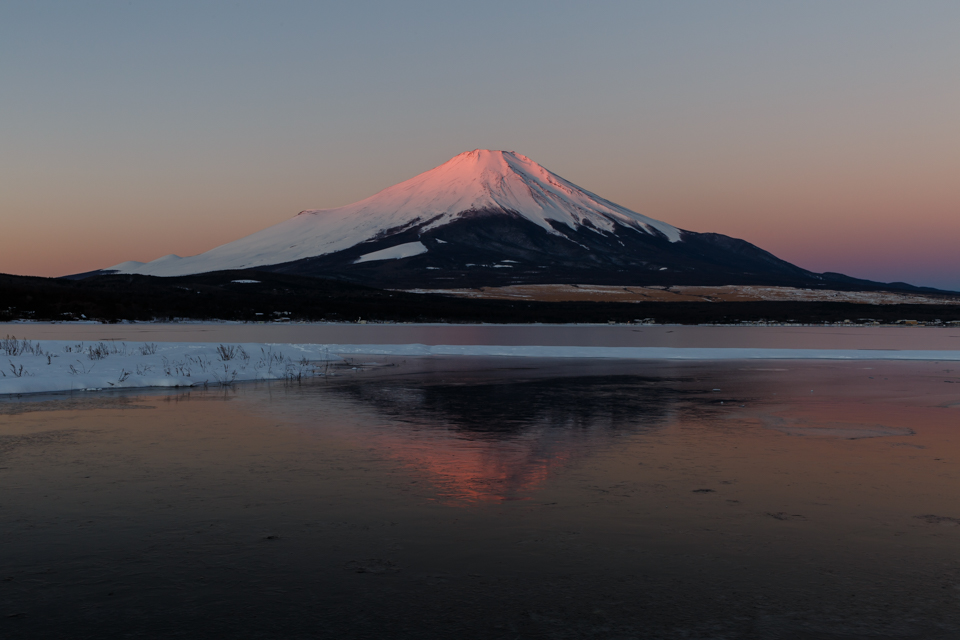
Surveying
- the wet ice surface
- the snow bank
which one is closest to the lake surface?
the snow bank

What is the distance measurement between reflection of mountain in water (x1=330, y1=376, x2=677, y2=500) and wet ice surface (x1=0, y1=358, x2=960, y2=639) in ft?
0.30

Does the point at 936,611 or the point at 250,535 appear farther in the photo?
the point at 250,535

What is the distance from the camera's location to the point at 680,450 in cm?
1345

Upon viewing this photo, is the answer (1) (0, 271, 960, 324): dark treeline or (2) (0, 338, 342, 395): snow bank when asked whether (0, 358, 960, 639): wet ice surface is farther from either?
(1) (0, 271, 960, 324): dark treeline

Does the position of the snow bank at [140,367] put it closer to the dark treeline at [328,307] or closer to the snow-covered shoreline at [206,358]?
the snow-covered shoreline at [206,358]

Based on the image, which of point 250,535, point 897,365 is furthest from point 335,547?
point 897,365

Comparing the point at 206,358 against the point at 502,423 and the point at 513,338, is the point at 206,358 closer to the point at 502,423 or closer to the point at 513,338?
the point at 502,423

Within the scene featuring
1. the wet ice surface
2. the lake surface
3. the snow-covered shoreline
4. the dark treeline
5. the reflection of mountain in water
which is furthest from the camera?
the dark treeline

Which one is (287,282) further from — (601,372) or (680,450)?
(680,450)

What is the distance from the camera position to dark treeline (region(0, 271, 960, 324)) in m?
92.6

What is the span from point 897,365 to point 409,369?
63.9 ft

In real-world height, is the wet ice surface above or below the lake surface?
below

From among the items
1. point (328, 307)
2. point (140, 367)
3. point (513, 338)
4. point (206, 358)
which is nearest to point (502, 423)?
point (140, 367)

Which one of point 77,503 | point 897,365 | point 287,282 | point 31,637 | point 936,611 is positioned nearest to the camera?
point 31,637
